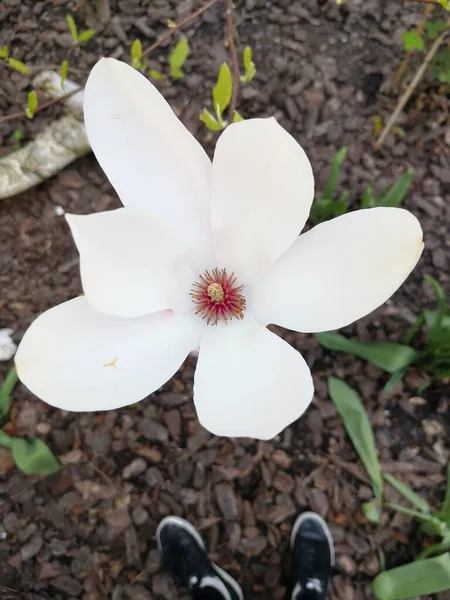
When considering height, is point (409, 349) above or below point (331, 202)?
below

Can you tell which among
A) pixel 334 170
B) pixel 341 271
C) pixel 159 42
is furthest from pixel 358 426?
pixel 159 42

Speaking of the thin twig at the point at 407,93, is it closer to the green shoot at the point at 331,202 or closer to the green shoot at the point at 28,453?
the green shoot at the point at 331,202

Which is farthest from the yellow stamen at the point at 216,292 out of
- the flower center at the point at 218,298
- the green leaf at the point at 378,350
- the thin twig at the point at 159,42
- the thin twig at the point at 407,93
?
the thin twig at the point at 407,93

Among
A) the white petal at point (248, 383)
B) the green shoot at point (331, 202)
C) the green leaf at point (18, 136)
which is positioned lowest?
the green shoot at point (331, 202)

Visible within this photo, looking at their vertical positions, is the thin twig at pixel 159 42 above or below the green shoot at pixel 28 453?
above

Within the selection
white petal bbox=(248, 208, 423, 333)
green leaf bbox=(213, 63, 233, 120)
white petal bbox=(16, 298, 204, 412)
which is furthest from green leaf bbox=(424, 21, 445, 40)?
white petal bbox=(16, 298, 204, 412)

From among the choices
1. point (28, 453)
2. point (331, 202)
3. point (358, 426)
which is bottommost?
point (358, 426)

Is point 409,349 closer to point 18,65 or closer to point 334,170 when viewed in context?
point 334,170

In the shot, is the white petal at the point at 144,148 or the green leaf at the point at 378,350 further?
the green leaf at the point at 378,350

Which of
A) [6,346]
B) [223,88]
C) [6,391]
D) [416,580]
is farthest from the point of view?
[6,346]

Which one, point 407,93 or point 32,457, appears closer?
point 32,457
